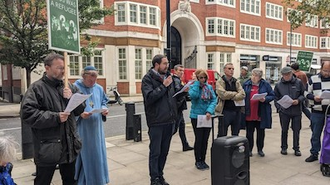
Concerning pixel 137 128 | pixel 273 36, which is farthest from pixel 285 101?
pixel 273 36

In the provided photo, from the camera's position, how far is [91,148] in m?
3.90

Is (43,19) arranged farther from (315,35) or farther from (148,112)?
(315,35)

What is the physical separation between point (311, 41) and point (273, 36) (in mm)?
10855

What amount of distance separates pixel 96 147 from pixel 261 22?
3692 cm

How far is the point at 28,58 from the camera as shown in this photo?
13.8 m

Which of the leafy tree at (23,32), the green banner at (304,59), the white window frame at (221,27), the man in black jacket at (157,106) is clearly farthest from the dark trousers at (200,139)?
the white window frame at (221,27)

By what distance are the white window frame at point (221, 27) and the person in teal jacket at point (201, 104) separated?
88.7 ft

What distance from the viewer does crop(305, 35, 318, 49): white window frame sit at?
4469 cm

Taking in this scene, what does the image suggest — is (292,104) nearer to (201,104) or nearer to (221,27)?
(201,104)

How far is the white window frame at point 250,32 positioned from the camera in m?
35.0

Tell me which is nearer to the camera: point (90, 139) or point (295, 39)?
point (90, 139)

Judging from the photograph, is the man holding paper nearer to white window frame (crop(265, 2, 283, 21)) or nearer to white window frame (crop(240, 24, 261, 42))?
white window frame (crop(240, 24, 261, 42))

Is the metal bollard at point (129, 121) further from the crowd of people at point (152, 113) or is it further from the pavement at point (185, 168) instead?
the crowd of people at point (152, 113)

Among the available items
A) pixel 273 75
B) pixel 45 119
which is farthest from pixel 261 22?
pixel 45 119
